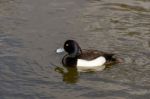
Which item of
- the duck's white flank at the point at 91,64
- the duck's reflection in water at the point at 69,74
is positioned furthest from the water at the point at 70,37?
the duck's white flank at the point at 91,64

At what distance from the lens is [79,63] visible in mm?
13531

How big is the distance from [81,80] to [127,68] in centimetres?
117

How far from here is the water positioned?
11.8 meters

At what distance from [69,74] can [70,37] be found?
185 cm

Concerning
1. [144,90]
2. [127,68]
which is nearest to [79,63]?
[127,68]

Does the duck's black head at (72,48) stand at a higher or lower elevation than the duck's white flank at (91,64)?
higher

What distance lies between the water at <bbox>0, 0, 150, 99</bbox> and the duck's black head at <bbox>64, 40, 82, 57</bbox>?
1.23 ft

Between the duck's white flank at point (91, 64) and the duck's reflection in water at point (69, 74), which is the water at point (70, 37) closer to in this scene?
the duck's reflection in water at point (69, 74)

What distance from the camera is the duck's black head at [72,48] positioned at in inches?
533

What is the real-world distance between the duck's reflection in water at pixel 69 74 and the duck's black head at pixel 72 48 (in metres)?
0.40

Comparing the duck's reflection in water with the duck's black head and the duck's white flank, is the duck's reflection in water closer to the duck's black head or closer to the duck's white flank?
the duck's white flank

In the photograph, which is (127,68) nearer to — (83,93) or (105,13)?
(83,93)

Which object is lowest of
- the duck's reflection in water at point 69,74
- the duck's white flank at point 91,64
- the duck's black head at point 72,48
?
the duck's reflection in water at point 69,74

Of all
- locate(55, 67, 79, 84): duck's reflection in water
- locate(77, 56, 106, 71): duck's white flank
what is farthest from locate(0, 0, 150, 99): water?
locate(77, 56, 106, 71): duck's white flank
